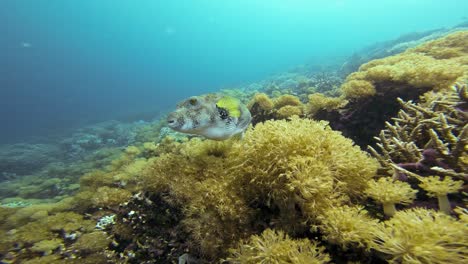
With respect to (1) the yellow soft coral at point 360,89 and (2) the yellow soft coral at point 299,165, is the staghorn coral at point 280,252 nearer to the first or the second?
(2) the yellow soft coral at point 299,165

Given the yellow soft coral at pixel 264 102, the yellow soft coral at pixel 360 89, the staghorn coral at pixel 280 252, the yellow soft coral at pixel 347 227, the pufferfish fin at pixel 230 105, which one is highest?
the pufferfish fin at pixel 230 105

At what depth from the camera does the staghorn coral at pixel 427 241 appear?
146 cm

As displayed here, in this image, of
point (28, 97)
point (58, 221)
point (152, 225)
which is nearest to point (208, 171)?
point (152, 225)

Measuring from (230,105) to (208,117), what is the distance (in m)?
0.37

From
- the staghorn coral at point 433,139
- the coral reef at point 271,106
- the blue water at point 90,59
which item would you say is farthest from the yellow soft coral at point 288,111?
the blue water at point 90,59

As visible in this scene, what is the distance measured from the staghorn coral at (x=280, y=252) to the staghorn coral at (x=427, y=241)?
48 centimetres

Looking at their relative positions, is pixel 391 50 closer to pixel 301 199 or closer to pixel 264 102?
pixel 264 102

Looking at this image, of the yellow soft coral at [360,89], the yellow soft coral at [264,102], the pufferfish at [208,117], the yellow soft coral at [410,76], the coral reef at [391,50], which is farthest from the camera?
the coral reef at [391,50]

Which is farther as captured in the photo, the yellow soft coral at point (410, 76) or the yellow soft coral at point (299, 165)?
the yellow soft coral at point (410, 76)

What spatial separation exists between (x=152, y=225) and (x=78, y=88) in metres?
179

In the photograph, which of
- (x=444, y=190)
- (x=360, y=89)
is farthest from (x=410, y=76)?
(x=444, y=190)

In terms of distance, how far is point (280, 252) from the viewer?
182 cm

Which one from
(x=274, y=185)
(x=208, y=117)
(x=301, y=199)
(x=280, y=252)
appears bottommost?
(x=280, y=252)

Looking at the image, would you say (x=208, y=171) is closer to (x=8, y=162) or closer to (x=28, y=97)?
(x=8, y=162)
